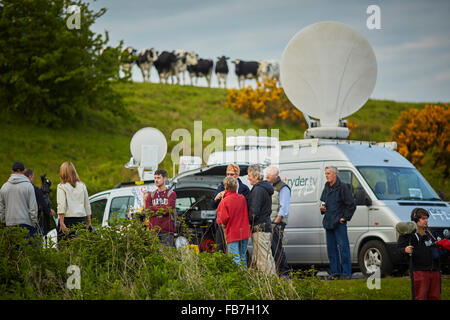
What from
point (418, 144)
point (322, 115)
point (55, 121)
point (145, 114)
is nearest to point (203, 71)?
point (145, 114)

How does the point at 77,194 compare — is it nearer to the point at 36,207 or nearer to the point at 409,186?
the point at 36,207

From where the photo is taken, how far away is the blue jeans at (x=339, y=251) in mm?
10508

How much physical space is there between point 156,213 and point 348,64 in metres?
6.15

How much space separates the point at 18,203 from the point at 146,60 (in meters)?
47.0

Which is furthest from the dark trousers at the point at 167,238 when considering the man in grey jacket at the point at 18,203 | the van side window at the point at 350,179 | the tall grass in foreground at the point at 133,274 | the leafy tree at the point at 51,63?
the leafy tree at the point at 51,63

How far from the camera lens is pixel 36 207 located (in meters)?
10.1

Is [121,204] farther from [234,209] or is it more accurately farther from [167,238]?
[234,209]

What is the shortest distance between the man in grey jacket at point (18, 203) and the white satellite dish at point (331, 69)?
5.94m

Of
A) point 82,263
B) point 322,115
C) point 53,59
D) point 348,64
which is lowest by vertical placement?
point 82,263

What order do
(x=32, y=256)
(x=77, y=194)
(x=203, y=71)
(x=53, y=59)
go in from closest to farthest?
1. (x=32, y=256)
2. (x=77, y=194)
3. (x=53, y=59)
4. (x=203, y=71)

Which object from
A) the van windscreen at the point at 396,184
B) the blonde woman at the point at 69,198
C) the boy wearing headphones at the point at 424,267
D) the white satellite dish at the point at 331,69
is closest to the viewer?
the boy wearing headphones at the point at 424,267

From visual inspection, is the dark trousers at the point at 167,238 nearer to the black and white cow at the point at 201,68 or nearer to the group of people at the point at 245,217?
the group of people at the point at 245,217

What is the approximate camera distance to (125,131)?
38781 millimetres

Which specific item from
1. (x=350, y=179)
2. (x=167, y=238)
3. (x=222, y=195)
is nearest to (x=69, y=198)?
(x=167, y=238)
